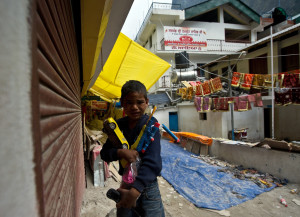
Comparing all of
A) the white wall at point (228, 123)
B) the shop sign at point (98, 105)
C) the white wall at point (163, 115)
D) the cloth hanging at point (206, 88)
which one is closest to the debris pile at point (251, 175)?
the white wall at point (228, 123)

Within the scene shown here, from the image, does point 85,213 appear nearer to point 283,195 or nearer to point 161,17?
point 283,195

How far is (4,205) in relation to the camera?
0.27 metres

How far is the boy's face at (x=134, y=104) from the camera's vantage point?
62.9 inches

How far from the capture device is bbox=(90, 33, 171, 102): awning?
423 cm

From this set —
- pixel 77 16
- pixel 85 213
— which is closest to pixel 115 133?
pixel 77 16

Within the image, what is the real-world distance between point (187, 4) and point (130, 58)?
25007mm

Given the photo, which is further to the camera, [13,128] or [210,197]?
[210,197]

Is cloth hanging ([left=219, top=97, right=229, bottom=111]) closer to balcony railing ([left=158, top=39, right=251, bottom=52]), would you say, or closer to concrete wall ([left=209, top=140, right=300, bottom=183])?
concrete wall ([left=209, top=140, right=300, bottom=183])

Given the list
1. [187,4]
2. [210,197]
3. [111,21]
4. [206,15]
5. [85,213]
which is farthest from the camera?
→ [187,4]

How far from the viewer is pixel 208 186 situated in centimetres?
590

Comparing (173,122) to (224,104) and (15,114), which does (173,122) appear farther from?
(15,114)

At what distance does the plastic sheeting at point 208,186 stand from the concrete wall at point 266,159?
45.5 inches

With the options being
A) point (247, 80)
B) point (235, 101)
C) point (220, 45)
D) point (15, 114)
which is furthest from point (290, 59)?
point (15, 114)

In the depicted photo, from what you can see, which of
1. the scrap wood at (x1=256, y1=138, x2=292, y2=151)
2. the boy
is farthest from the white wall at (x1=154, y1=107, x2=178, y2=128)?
the boy
